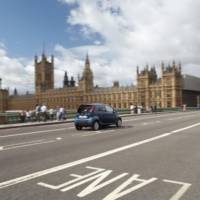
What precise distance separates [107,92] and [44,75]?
4423 cm

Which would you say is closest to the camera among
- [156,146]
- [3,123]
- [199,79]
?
[156,146]

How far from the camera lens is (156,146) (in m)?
12.6

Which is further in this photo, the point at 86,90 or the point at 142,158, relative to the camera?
the point at 86,90

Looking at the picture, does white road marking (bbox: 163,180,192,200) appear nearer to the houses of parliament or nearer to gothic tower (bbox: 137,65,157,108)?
the houses of parliament

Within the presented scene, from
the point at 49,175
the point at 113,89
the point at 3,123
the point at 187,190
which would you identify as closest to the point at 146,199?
the point at 187,190

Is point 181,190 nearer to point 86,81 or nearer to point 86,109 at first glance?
point 86,109

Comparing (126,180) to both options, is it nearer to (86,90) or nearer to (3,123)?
(3,123)

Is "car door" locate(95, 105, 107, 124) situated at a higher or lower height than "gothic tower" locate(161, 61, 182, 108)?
lower

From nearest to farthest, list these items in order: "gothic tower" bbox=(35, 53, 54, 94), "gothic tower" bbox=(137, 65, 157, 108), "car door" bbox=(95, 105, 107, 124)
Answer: "car door" bbox=(95, 105, 107, 124) < "gothic tower" bbox=(137, 65, 157, 108) < "gothic tower" bbox=(35, 53, 54, 94)

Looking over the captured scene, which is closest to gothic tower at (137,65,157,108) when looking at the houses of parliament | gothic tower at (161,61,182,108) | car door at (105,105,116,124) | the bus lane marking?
the houses of parliament

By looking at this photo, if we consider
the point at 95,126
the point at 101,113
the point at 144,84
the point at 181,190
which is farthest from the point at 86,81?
the point at 181,190

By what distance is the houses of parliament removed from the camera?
12419 centimetres

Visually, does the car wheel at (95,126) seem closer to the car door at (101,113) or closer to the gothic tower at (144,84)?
the car door at (101,113)

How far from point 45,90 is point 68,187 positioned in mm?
169562
